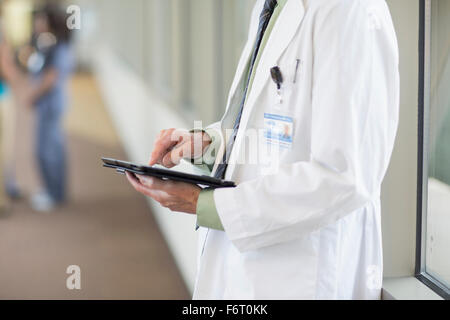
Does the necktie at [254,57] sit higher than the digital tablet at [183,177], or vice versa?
the necktie at [254,57]

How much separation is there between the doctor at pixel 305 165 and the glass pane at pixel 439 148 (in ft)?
0.96

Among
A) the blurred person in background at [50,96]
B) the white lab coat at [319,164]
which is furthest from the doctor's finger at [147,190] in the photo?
the blurred person in background at [50,96]

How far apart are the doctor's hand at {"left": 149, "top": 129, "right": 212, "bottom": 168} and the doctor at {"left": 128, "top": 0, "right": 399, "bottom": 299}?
107 millimetres

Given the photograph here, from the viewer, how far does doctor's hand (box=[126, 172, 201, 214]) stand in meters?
1.18

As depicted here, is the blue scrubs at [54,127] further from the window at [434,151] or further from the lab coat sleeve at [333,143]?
the lab coat sleeve at [333,143]

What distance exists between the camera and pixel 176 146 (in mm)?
1399

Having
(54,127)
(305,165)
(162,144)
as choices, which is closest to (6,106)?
(54,127)

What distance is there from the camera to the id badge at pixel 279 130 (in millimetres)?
1130

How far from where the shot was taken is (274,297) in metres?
1.19

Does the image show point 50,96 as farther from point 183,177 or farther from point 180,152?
point 183,177

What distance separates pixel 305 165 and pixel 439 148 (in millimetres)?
576

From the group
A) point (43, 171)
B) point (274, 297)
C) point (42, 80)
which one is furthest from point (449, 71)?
point (43, 171)

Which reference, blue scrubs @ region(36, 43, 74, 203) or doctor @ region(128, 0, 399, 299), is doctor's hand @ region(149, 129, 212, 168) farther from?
blue scrubs @ region(36, 43, 74, 203)
